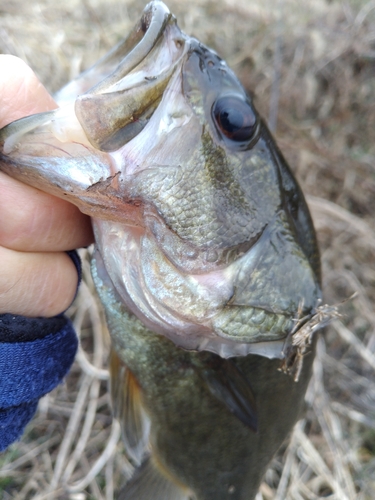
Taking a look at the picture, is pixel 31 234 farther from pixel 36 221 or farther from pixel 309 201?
pixel 309 201

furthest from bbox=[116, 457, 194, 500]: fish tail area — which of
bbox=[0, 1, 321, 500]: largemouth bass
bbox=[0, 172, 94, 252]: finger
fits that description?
bbox=[0, 172, 94, 252]: finger

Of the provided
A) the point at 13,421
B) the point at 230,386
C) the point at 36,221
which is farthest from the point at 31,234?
the point at 230,386

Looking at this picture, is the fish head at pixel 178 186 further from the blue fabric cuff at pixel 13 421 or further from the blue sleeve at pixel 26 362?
the blue fabric cuff at pixel 13 421

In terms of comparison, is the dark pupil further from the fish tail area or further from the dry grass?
the dry grass

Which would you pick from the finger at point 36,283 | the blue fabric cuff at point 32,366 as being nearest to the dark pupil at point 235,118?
the finger at point 36,283

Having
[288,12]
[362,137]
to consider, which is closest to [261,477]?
[362,137]
